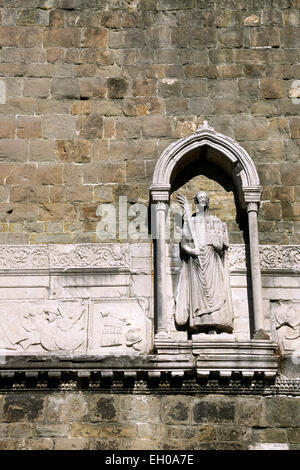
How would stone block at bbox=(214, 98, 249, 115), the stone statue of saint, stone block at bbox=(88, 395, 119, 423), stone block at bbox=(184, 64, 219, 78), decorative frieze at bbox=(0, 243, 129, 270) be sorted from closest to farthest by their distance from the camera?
stone block at bbox=(88, 395, 119, 423) → the stone statue of saint → decorative frieze at bbox=(0, 243, 129, 270) → stone block at bbox=(214, 98, 249, 115) → stone block at bbox=(184, 64, 219, 78)

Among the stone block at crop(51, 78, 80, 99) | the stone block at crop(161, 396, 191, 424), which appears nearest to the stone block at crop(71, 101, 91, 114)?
the stone block at crop(51, 78, 80, 99)

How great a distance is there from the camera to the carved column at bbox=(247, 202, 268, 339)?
8383mm

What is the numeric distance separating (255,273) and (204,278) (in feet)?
1.83

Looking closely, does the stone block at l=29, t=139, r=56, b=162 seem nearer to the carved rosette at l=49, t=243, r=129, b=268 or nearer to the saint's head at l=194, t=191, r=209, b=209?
the carved rosette at l=49, t=243, r=129, b=268

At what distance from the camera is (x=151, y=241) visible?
9031 mm

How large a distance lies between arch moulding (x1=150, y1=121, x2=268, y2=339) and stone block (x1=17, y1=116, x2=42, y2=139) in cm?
151

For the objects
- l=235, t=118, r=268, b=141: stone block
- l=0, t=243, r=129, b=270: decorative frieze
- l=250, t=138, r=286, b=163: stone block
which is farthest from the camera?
l=235, t=118, r=268, b=141: stone block

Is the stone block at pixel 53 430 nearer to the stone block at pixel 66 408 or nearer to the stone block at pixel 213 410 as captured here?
the stone block at pixel 66 408

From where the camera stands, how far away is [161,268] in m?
8.64

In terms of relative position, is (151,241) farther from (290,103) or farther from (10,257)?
(290,103)

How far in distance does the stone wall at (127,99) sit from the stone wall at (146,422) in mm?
1873

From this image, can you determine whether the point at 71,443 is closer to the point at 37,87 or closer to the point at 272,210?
the point at 272,210

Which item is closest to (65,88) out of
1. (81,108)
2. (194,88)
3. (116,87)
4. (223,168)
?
(81,108)

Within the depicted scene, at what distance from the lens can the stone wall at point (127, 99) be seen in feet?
30.3
